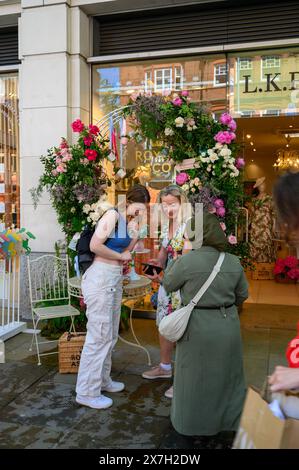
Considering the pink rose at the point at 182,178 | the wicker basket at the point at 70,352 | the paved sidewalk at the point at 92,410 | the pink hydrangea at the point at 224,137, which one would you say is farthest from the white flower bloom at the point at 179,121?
the paved sidewalk at the point at 92,410

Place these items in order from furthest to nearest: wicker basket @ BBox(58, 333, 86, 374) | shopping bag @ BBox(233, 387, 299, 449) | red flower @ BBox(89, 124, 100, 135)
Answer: red flower @ BBox(89, 124, 100, 135) < wicker basket @ BBox(58, 333, 86, 374) < shopping bag @ BBox(233, 387, 299, 449)

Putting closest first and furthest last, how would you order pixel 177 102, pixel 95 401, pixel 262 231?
pixel 95 401
pixel 177 102
pixel 262 231

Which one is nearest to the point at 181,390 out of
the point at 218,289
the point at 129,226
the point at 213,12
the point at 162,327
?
the point at 162,327

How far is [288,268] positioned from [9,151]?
18.3 feet

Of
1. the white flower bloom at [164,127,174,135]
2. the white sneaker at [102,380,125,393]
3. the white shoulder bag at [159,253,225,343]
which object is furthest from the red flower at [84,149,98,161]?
the white shoulder bag at [159,253,225,343]

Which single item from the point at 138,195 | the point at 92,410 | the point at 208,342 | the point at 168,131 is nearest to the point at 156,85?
the point at 168,131

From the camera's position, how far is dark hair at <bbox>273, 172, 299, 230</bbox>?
1.63 m

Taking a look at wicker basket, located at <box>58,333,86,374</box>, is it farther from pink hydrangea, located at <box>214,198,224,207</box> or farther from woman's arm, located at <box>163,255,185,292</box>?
pink hydrangea, located at <box>214,198,224,207</box>

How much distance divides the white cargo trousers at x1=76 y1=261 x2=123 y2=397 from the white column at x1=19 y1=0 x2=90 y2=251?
264 cm

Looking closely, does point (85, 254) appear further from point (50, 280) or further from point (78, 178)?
point (50, 280)

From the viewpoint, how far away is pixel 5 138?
23.5 feet

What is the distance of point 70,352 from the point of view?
14.5ft

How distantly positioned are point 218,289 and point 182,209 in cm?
127

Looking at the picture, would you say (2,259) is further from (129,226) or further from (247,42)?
(247,42)
